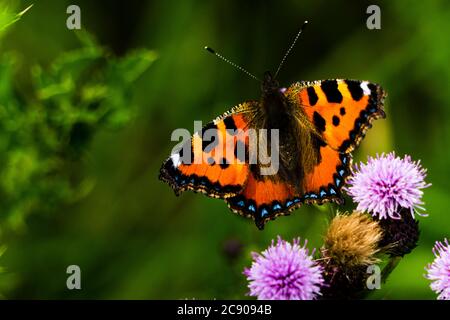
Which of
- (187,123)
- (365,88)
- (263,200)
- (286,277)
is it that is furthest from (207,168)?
(187,123)

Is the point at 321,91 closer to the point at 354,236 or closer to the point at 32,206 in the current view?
the point at 354,236

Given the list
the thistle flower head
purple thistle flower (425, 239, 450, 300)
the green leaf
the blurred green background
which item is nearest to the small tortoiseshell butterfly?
the thistle flower head

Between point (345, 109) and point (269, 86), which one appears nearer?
Answer: point (345, 109)

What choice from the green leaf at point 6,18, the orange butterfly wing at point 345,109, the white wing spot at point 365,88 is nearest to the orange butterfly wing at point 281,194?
the orange butterfly wing at point 345,109

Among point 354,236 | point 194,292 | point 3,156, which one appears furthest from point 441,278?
point 3,156

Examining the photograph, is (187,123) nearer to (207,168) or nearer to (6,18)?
(207,168)

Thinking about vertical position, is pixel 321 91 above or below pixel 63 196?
above

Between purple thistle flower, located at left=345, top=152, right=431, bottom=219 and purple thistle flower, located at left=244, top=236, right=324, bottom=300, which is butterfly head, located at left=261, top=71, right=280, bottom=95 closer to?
purple thistle flower, located at left=345, top=152, right=431, bottom=219
